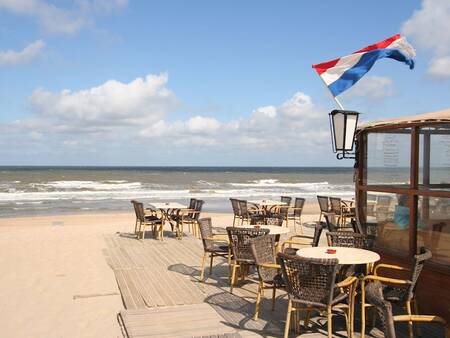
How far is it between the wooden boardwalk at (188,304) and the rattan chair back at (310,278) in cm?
48

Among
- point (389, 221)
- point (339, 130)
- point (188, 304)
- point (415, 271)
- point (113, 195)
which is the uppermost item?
point (339, 130)

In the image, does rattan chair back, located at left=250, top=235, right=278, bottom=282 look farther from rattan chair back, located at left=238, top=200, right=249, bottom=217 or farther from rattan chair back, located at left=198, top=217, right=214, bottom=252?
rattan chair back, located at left=238, top=200, right=249, bottom=217

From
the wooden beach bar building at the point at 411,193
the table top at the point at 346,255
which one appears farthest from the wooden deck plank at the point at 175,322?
the wooden beach bar building at the point at 411,193

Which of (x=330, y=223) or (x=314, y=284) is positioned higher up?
(x=330, y=223)

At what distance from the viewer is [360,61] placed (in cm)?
545

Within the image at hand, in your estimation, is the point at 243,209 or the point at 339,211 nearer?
the point at 243,209

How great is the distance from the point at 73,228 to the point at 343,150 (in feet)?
26.5

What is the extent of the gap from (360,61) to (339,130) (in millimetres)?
1020

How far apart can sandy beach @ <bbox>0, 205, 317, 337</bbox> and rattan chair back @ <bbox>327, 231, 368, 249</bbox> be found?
2.30m

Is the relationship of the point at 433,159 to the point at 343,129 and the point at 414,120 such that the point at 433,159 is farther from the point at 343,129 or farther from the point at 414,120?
the point at 343,129

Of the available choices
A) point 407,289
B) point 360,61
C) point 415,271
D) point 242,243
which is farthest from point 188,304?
point 360,61

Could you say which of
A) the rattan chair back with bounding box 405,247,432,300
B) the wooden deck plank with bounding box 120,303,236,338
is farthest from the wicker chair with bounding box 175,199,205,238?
the rattan chair back with bounding box 405,247,432,300

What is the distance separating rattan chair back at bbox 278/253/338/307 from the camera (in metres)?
3.58

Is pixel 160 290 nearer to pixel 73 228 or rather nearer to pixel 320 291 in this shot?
pixel 320 291
